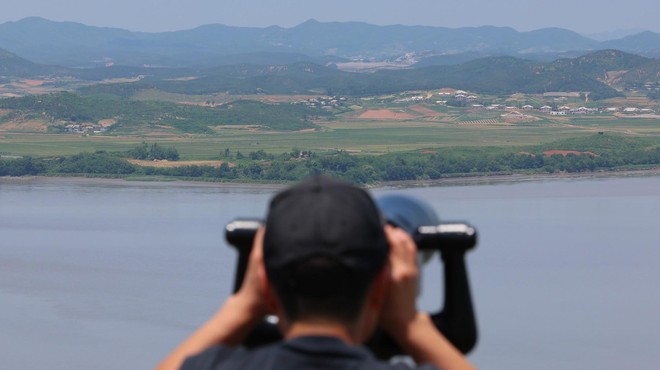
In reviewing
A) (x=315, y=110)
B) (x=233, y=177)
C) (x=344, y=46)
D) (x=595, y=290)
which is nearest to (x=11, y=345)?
(x=595, y=290)

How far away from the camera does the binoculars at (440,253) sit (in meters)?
1.09

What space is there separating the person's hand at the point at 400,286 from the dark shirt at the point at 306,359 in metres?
0.05

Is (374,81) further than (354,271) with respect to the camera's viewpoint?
Yes

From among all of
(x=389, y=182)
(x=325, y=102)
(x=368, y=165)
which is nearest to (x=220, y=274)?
(x=389, y=182)

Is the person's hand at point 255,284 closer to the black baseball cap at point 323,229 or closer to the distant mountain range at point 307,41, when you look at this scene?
the black baseball cap at point 323,229

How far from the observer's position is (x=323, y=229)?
0.97m

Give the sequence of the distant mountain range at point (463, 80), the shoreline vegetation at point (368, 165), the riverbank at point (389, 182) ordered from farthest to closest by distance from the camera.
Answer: the distant mountain range at point (463, 80) → the shoreline vegetation at point (368, 165) → the riverbank at point (389, 182)

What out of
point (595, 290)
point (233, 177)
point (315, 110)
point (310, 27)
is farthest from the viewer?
point (310, 27)

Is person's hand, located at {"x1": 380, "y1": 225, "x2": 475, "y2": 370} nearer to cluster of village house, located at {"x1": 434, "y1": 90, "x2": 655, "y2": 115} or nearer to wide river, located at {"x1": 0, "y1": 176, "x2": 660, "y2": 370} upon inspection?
wide river, located at {"x1": 0, "y1": 176, "x2": 660, "y2": 370}

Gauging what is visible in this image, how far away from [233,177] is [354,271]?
2779 centimetres

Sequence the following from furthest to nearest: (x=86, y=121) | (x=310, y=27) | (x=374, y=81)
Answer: (x=310, y=27) < (x=374, y=81) < (x=86, y=121)

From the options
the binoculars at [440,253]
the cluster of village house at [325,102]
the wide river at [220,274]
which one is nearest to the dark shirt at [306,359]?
the binoculars at [440,253]

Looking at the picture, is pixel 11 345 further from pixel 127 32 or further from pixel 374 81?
pixel 127 32

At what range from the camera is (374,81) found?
2766 inches
